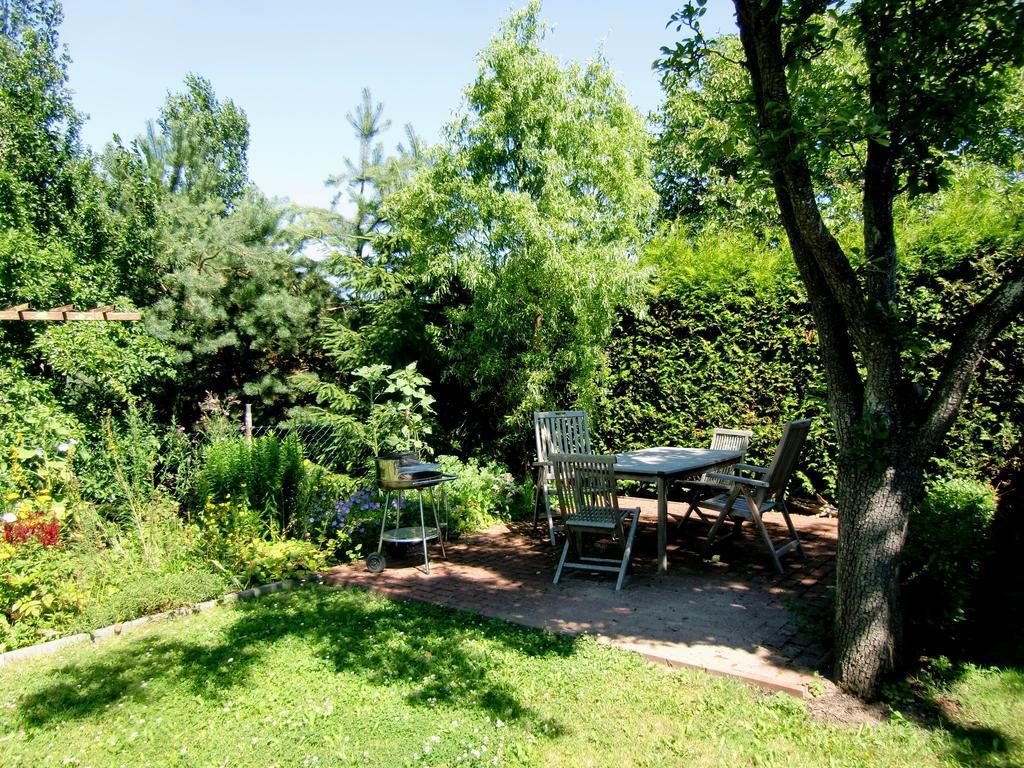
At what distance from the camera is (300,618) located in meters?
4.38

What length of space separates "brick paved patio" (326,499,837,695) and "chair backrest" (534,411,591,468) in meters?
1.02

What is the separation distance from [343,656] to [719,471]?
169 inches

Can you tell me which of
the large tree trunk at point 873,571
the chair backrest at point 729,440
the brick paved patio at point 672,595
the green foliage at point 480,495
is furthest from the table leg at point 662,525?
the green foliage at point 480,495

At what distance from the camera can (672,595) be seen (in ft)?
15.3

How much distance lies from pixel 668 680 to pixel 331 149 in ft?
31.8

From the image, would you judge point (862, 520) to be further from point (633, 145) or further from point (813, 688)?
point (633, 145)

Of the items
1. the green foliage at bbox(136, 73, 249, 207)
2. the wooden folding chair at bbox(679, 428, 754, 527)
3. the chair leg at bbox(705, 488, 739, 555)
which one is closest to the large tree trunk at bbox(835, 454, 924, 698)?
the chair leg at bbox(705, 488, 739, 555)

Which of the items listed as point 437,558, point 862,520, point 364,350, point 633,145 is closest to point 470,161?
point 633,145

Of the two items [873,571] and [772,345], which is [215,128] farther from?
[873,571]

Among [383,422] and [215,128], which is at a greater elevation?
[215,128]

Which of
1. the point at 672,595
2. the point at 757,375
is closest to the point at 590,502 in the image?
the point at 672,595

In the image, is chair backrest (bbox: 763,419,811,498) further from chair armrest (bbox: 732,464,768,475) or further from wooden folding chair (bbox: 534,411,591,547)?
wooden folding chair (bbox: 534,411,591,547)

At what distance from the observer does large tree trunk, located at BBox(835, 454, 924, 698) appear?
3.02 m

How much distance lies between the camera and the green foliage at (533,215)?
7.43 m
